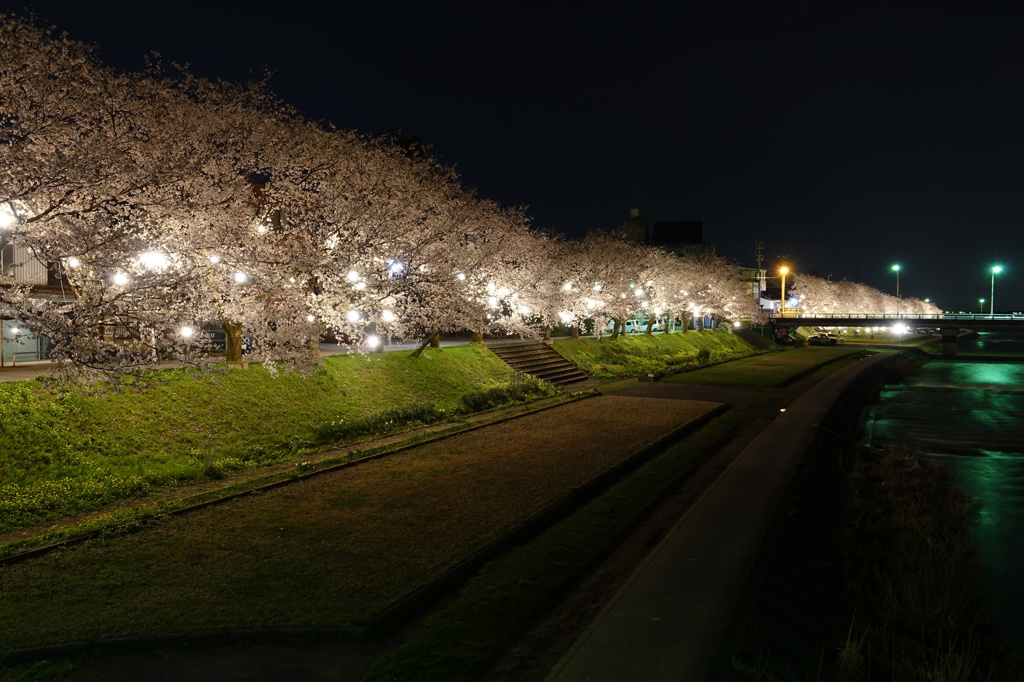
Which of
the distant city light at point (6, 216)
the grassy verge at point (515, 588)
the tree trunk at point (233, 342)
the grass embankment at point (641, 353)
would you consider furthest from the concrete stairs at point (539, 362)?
the distant city light at point (6, 216)

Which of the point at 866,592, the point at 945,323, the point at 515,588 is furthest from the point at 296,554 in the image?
the point at 945,323

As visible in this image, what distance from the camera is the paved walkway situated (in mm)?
7160

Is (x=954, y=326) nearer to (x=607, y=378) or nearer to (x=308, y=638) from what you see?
(x=607, y=378)

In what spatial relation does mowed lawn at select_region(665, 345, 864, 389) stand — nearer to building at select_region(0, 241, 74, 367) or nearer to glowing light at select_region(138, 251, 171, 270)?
glowing light at select_region(138, 251, 171, 270)

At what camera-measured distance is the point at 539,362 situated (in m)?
38.6

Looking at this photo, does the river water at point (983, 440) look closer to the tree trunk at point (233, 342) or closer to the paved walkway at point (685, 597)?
the paved walkway at point (685, 597)

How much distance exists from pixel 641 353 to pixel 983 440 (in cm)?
2417

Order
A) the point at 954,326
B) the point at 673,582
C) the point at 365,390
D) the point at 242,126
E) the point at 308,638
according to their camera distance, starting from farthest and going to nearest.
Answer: the point at 954,326, the point at 365,390, the point at 242,126, the point at 673,582, the point at 308,638

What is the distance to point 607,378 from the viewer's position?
127 feet

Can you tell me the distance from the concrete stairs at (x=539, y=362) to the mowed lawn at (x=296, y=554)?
19.0 metres

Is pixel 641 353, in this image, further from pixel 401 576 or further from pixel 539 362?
pixel 401 576

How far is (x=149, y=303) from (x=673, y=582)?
1109 centimetres

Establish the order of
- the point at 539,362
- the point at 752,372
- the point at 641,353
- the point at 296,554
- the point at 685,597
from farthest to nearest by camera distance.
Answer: the point at 641,353, the point at 752,372, the point at 539,362, the point at 296,554, the point at 685,597

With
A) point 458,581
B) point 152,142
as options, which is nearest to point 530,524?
point 458,581
